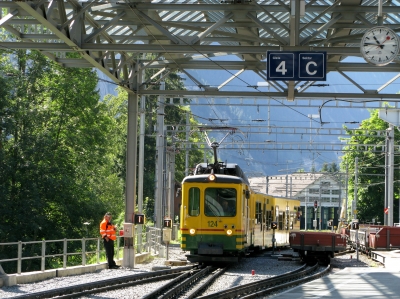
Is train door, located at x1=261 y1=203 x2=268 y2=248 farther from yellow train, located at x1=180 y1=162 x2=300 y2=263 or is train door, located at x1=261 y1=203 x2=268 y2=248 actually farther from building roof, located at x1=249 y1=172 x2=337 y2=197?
yellow train, located at x1=180 y1=162 x2=300 y2=263

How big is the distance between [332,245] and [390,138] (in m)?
20.6

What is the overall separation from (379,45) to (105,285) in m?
7.18

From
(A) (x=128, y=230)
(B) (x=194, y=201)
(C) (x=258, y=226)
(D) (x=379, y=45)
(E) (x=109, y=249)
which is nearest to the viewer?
(D) (x=379, y=45)

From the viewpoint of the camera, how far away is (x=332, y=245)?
24875 millimetres

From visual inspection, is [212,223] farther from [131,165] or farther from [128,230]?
[131,165]

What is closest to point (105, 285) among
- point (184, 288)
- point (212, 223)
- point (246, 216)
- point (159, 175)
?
point (184, 288)

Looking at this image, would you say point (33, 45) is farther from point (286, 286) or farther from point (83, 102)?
point (83, 102)

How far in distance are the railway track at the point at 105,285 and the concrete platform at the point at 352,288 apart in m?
3.39

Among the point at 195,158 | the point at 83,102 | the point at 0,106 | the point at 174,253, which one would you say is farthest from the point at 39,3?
the point at 195,158

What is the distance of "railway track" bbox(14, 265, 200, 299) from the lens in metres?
13.5

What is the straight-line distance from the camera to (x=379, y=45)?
49.8ft

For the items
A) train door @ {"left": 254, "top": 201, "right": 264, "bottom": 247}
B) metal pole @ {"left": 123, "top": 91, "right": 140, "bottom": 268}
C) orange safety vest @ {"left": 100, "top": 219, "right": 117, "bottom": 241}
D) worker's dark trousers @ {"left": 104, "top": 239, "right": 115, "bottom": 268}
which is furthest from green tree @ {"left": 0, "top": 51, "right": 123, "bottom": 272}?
orange safety vest @ {"left": 100, "top": 219, "right": 117, "bottom": 241}

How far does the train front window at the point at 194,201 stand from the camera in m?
21.9

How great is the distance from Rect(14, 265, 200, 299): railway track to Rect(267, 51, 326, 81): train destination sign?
5.17 metres
